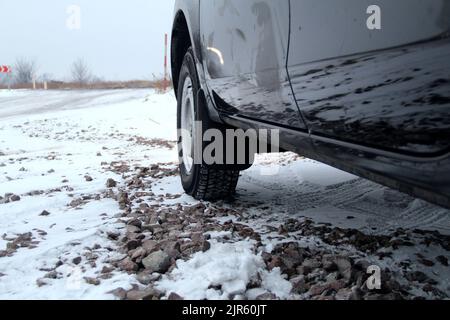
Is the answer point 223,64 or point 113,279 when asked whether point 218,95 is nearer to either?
point 223,64

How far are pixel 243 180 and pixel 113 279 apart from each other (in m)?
2.13

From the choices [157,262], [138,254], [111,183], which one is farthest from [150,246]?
[111,183]

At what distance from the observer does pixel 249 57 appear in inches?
79.7

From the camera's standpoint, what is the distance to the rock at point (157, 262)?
70.5 inches

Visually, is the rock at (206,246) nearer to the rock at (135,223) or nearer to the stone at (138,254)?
the stone at (138,254)

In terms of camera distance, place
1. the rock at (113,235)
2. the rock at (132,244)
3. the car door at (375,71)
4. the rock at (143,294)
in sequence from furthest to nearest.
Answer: the rock at (113,235) → the rock at (132,244) → the rock at (143,294) → the car door at (375,71)

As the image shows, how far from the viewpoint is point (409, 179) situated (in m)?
1.10

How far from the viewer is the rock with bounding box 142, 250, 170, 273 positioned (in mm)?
1791

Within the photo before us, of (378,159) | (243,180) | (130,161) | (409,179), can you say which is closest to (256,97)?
(378,159)

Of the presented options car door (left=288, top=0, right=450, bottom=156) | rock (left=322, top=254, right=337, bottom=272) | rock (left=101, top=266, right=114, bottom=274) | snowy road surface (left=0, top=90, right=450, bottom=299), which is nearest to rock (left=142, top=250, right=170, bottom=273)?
snowy road surface (left=0, top=90, right=450, bottom=299)

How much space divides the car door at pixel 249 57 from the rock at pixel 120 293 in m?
0.87

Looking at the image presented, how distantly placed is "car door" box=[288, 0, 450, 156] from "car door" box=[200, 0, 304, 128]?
0.38 feet

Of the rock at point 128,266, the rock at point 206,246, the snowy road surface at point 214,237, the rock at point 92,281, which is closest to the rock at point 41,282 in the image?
the snowy road surface at point 214,237

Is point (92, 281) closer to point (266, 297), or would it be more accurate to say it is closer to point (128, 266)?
point (128, 266)
